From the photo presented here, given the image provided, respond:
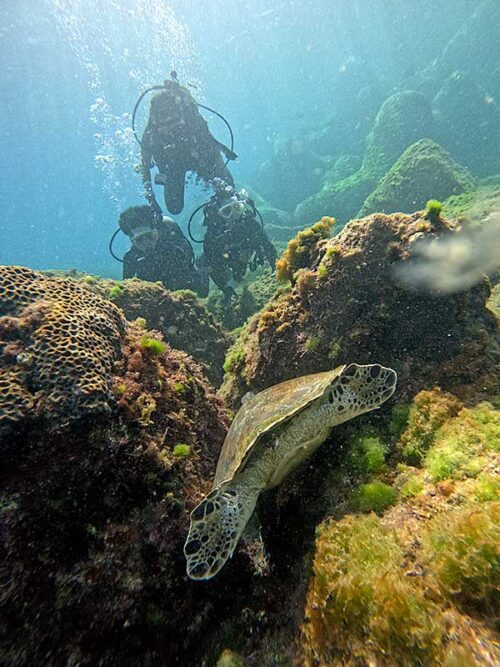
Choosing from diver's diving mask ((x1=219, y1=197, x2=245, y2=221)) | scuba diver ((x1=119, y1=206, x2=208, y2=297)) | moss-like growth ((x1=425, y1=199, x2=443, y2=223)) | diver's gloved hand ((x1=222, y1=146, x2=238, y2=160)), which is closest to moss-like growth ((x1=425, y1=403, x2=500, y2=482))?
moss-like growth ((x1=425, y1=199, x2=443, y2=223))

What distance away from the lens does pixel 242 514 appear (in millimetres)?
2246

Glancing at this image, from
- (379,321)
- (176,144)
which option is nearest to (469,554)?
(379,321)

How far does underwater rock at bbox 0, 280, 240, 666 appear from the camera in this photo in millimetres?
1850

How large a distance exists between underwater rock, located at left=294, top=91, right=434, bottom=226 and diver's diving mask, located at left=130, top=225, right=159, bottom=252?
13.9 m

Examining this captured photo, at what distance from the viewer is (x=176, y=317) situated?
20.7 feet

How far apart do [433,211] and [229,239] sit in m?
6.09

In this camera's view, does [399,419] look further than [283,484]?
No

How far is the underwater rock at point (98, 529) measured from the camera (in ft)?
6.07

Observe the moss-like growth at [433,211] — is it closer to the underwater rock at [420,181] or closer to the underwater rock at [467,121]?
the underwater rock at [420,181]

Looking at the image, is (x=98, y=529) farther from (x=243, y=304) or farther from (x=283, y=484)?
(x=243, y=304)

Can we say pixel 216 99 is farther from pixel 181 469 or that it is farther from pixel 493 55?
pixel 181 469

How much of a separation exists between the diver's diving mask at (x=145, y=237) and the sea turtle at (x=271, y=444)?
7454 mm

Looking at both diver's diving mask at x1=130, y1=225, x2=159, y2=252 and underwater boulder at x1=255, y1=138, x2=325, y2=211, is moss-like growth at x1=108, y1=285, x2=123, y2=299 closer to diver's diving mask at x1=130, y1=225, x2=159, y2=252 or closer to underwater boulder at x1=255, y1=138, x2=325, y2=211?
diver's diving mask at x1=130, y1=225, x2=159, y2=252

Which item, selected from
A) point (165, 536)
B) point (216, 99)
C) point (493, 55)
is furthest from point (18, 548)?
point (216, 99)
